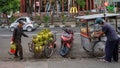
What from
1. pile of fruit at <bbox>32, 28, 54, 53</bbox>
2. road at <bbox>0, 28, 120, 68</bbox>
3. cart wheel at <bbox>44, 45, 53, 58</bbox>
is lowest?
road at <bbox>0, 28, 120, 68</bbox>

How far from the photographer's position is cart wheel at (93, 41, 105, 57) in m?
14.1

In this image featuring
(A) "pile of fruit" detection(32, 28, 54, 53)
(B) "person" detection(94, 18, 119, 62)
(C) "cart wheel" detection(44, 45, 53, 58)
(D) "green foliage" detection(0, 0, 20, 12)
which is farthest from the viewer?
(D) "green foliage" detection(0, 0, 20, 12)

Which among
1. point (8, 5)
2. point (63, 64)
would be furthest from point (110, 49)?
point (8, 5)

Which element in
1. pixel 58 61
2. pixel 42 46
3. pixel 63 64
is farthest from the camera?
A: pixel 42 46

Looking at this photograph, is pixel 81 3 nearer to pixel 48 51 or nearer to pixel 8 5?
pixel 8 5

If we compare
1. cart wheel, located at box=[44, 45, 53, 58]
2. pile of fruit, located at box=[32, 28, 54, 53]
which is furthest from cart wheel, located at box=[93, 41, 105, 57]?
pile of fruit, located at box=[32, 28, 54, 53]

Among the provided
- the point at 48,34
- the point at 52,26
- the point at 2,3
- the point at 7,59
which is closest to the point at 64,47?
the point at 48,34

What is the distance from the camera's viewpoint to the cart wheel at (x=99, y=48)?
14086mm

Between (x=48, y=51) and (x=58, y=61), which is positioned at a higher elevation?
(x=48, y=51)

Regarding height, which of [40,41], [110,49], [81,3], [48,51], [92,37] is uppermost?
[92,37]

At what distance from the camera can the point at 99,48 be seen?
46.6 feet

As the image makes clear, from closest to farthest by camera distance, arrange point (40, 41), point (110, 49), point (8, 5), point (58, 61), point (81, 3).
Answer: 1. point (110, 49)
2. point (58, 61)
3. point (40, 41)
4. point (8, 5)
5. point (81, 3)

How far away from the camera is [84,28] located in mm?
15109

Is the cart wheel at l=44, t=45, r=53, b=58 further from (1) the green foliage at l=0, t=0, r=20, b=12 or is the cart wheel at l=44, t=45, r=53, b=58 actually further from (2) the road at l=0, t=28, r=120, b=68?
(1) the green foliage at l=0, t=0, r=20, b=12
